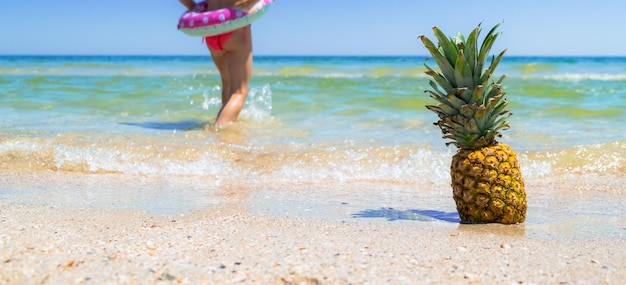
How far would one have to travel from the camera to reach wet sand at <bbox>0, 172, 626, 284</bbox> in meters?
2.34

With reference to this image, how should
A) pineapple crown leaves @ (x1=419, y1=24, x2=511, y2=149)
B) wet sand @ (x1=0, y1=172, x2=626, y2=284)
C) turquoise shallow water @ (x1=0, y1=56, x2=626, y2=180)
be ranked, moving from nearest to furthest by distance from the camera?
wet sand @ (x1=0, y1=172, x2=626, y2=284)
pineapple crown leaves @ (x1=419, y1=24, x2=511, y2=149)
turquoise shallow water @ (x1=0, y1=56, x2=626, y2=180)

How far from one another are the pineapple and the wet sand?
127 mm

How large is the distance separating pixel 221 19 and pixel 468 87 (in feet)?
12.6

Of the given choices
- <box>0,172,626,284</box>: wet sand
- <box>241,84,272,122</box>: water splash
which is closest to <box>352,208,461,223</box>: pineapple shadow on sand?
<box>0,172,626,284</box>: wet sand

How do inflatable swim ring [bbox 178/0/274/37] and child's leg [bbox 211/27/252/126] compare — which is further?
child's leg [bbox 211/27/252/126]

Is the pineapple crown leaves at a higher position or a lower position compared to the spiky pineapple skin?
higher

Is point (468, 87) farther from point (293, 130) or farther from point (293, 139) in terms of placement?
point (293, 130)

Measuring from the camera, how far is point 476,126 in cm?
321

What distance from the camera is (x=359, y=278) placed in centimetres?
229

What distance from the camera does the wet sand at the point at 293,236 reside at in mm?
2336

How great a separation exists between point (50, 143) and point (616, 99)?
8.13 metres

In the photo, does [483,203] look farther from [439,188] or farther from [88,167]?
[88,167]

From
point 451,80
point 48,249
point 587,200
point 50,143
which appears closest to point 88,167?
point 50,143

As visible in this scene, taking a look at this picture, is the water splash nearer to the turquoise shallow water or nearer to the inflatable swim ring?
the turquoise shallow water
